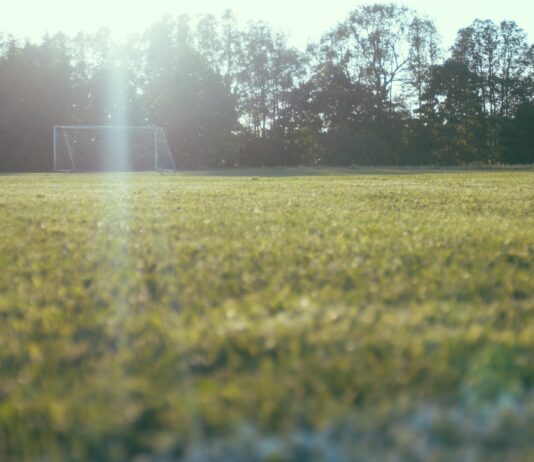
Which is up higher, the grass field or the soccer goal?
the soccer goal

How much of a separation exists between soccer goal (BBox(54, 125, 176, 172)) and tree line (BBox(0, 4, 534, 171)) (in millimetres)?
13016

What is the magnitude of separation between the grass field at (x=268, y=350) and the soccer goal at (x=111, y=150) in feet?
86.4

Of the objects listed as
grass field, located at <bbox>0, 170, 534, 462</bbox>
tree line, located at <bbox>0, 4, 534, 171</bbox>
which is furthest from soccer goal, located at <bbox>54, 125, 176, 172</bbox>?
grass field, located at <bbox>0, 170, 534, 462</bbox>

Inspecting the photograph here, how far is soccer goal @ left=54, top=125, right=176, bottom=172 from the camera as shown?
30.3 metres

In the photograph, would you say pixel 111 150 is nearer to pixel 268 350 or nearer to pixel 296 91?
pixel 296 91

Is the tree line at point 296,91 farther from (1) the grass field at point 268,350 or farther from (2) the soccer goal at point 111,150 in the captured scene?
(1) the grass field at point 268,350

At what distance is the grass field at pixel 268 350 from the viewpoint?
156 centimetres

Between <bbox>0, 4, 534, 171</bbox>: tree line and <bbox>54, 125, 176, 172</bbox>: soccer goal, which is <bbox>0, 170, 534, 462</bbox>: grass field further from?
<bbox>0, 4, 534, 171</bbox>: tree line

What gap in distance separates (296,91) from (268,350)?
160 ft

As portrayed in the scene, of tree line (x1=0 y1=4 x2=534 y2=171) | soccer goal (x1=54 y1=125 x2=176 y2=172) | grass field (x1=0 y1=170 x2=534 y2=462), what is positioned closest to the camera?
grass field (x1=0 y1=170 x2=534 y2=462)

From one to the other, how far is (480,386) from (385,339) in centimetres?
42

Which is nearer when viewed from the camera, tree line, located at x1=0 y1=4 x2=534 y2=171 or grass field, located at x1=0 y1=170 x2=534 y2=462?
grass field, located at x1=0 y1=170 x2=534 y2=462

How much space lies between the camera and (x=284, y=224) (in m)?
5.65

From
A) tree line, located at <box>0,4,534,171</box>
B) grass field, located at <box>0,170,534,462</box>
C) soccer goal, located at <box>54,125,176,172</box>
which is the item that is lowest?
grass field, located at <box>0,170,534,462</box>
